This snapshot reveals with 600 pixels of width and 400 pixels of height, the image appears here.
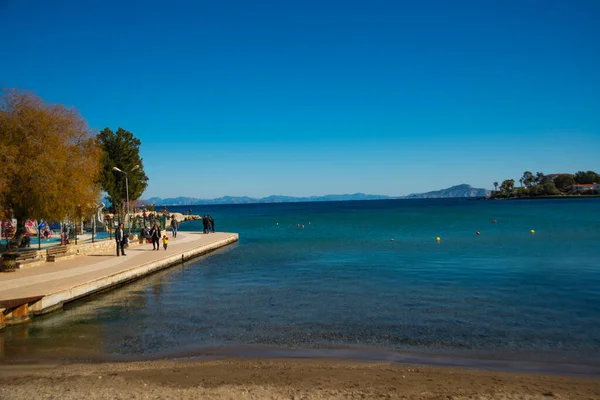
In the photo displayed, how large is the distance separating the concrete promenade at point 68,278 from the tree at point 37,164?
2488 millimetres

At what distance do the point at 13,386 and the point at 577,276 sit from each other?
20.1 meters

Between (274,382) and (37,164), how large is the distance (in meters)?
14.3

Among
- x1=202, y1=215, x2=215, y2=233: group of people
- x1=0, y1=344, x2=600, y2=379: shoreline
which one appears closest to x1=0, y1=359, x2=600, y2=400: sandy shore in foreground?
x1=0, y1=344, x2=600, y2=379: shoreline

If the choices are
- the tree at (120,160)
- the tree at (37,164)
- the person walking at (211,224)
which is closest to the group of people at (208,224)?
the person walking at (211,224)

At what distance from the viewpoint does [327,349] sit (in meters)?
9.84

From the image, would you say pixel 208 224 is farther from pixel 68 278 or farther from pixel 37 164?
pixel 68 278

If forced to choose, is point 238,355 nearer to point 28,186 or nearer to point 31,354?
point 31,354

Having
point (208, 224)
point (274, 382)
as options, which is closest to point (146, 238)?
point (208, 224)

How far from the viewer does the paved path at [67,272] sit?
44.2ft

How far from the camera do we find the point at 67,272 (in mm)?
16812

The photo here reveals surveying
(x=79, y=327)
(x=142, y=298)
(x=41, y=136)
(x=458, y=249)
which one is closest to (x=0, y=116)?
(x=41, y=136)

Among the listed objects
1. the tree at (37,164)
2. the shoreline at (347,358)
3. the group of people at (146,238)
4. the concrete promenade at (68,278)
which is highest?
the tree at (37,164)

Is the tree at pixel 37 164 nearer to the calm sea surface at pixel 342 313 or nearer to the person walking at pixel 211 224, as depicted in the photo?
the calm sea surface at pixel 342 313

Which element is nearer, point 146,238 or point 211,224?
point 146,238
